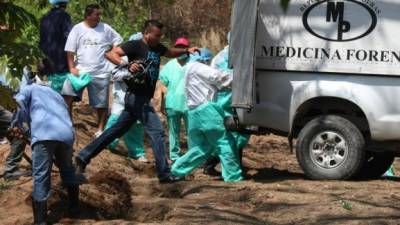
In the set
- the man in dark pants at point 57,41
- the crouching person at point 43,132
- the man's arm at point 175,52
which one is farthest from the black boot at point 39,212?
the man in dark pants at point 57,41

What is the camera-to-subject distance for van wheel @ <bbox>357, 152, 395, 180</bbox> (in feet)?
36.7

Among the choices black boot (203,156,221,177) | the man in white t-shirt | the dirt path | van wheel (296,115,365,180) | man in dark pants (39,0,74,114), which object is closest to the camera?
the dirt path

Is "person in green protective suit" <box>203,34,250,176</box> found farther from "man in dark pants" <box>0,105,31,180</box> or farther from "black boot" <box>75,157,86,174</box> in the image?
"man in dark pants" <box>0,105,31,180</box>

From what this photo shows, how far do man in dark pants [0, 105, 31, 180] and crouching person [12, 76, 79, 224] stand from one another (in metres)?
2.03

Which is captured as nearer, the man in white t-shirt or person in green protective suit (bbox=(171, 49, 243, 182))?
person in green protective suit (bbox=(171, 49, 243, 182))

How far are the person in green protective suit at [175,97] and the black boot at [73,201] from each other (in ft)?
12.2

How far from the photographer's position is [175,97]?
41.6 ft

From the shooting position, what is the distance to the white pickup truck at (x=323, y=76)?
1028 centimetres

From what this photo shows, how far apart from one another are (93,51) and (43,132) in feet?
14.7

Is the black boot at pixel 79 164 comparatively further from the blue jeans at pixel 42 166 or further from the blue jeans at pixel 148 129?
the blue jeans at pixel 42 166

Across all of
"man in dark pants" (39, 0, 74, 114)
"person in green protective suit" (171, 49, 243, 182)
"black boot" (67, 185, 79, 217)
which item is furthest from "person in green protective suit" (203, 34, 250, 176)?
"black boot" (67, 185, 79, 217)

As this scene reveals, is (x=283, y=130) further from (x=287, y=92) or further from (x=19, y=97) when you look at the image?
(x=19, y=97)

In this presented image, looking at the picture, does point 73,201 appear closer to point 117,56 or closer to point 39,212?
point 39,212

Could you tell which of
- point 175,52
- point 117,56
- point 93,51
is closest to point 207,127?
point 175,52
